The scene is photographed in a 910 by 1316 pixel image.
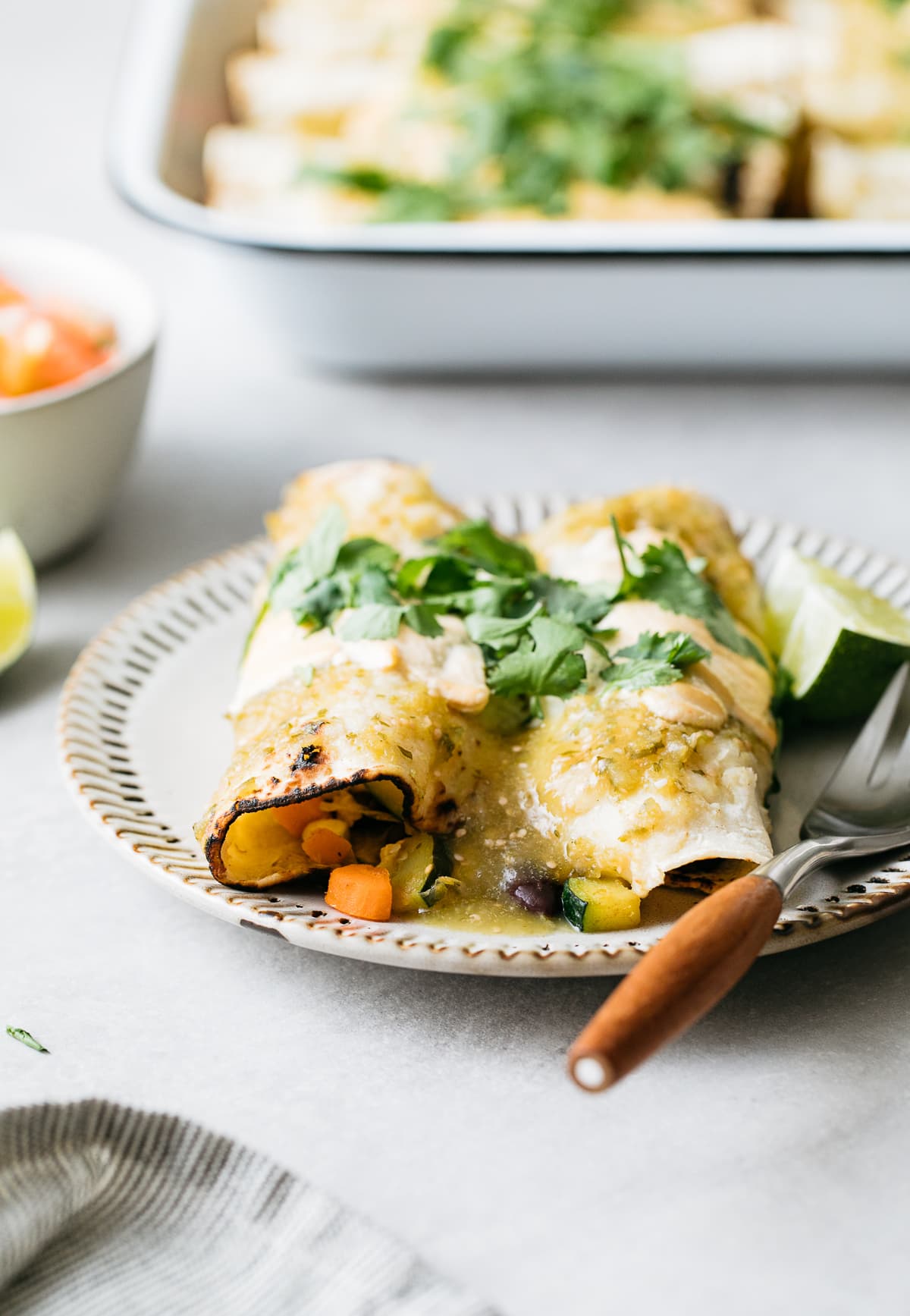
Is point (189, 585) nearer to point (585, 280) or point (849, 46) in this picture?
point (585, 280)

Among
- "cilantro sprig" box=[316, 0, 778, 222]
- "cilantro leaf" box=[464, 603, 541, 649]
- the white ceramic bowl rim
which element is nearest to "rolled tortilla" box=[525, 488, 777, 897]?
"cilantro leaf" box=[464, 603, 541, 649]

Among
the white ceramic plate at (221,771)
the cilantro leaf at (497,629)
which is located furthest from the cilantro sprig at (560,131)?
the cilantro leaf at (497,629)

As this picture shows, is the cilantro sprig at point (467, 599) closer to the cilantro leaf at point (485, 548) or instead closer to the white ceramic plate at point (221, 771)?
the cilantro leaf at point (485, 548)

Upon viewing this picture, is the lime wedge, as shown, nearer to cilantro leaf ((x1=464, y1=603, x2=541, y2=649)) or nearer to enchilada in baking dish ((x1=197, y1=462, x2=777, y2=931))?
enchilada in baking dish ((x1=197, y1=462, x2=777, y2=931))

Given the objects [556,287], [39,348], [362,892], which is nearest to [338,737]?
[362,892]

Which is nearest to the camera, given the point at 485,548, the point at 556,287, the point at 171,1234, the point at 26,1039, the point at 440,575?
the point at 171,1234

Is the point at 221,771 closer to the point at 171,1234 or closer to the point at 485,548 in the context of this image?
the point at 485,548
